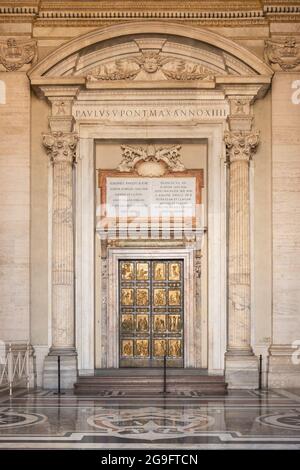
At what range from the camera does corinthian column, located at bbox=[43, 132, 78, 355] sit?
15.3m

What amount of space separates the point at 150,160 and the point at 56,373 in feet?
15.5

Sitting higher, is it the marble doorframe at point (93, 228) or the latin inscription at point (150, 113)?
the latin inscription at point (150, 113)

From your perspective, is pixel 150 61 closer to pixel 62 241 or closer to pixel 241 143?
pixel 241 143

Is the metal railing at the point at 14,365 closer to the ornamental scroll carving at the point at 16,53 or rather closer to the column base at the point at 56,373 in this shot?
the column base at the point at 56,373

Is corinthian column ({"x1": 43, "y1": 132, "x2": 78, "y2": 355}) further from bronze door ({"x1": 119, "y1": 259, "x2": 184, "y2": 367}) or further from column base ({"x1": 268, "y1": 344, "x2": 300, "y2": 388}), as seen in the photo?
column base ({"x1": 268, "y1": 344, "x2": 300, "y2": 388})

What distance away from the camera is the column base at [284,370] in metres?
15.0

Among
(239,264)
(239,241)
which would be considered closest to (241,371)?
(239,264)

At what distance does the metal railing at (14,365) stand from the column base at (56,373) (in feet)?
1.24

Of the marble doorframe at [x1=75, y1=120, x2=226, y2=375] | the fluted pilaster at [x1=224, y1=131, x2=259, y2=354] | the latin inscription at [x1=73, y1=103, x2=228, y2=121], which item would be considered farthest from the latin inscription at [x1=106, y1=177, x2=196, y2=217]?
the latin inscription at [x1=73, y1=103, x2=228, y2=121]

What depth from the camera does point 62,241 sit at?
1546cm

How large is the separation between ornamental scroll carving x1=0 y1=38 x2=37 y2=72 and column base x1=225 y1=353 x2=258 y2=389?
7.12 metres

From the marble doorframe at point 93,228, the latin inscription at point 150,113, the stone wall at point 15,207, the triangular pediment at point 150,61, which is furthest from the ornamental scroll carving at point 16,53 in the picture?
the marble doorframe at point 93,228

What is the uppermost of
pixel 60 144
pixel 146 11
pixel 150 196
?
pixel 146 11

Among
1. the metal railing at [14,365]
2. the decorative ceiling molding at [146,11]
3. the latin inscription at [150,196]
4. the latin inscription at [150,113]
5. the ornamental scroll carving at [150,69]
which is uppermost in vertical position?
the decorative ceiling molding at [146,11]
